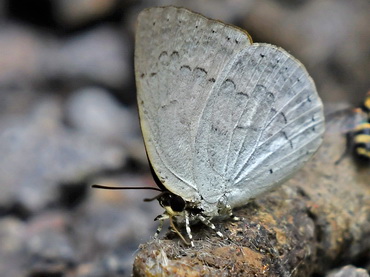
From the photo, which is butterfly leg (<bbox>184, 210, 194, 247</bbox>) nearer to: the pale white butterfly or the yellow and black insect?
the pale white butterfly

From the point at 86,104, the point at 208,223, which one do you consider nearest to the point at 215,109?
the point at 208,223

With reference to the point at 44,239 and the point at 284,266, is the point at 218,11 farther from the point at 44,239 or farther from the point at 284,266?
the point at 284,266

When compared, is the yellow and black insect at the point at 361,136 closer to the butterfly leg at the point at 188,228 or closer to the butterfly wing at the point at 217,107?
the butterfly wing at the point at 217,107

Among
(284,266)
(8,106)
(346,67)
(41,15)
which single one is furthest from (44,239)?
(346,67)

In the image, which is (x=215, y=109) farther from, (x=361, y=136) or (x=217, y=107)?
(x=361, y=136)

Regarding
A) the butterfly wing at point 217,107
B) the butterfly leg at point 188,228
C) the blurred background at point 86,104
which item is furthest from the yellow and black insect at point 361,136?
the butterfly leg at point 188,228
